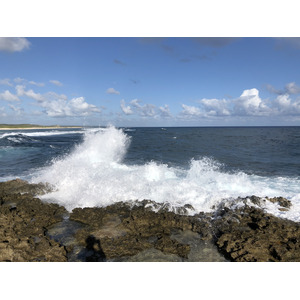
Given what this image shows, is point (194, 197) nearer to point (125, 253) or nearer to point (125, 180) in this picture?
point (125, 180)

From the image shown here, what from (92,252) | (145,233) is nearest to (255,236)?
(145,233)

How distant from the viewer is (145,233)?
6.41 meters

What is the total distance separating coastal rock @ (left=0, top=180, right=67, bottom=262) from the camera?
5.25 metres

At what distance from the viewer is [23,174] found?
13.5 m

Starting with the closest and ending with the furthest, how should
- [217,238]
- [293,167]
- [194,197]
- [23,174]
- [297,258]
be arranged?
[297,258]
[217,238]
[194,197]
[23,174]
[293,167]

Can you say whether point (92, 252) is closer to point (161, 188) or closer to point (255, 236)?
point (255, 236)

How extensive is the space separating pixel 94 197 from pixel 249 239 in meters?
6.13

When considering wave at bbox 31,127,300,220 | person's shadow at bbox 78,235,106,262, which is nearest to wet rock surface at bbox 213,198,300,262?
wave at bbox 31,127,300,220

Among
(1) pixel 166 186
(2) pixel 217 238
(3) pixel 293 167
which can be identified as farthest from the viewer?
(3) pixel 293 167

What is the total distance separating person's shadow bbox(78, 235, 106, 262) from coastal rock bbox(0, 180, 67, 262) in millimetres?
473

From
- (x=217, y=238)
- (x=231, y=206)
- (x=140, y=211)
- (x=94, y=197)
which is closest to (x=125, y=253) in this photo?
(x=140, y=211)

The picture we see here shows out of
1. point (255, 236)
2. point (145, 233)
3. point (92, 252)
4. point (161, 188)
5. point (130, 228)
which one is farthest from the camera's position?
point (161, 188)

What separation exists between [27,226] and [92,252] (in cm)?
272

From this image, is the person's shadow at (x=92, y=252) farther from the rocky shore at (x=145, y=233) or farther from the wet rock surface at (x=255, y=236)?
the wet rock surface at (x=255, y=236)
